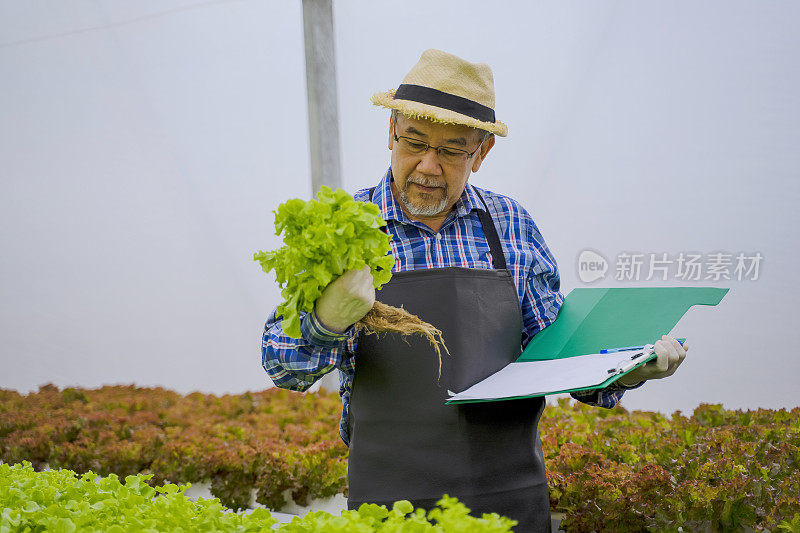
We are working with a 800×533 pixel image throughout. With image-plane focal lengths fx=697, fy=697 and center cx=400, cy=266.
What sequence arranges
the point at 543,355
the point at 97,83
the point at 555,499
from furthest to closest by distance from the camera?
1. the point at 97,83
2. the point at 555,499
3. the point at 543,355

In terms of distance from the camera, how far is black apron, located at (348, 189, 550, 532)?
1.81 meters

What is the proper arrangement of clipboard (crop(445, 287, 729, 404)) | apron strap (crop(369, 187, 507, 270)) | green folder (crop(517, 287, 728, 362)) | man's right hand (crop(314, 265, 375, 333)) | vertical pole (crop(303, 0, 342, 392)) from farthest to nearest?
vertical pole (crop(303, 0, 342, 392))
apron strap (crop(369, 187, 507, 270))
green folder (crop(517, 287, 728, 362))
clipboard (crop(445, 287, 729, 404))
man's right hand (crop(314, 265, 375, 333))

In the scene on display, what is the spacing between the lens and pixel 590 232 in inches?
167

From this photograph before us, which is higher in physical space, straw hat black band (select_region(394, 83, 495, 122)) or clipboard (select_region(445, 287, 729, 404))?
straw hat black band (select_region(394, 83, 495, 122))

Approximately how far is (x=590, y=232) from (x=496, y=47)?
1307mm

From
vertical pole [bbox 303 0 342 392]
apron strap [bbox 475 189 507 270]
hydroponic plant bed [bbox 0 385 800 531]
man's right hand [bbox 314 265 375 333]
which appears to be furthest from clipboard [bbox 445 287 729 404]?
vertical pole [bbox 303 0 342 392]

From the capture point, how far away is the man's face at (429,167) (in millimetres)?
1879

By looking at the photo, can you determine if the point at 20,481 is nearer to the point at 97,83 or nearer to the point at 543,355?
the point at 543,355

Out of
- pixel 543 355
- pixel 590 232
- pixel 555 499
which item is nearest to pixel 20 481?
pixel 543 355

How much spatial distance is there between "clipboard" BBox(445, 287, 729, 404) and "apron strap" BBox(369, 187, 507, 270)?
23cm

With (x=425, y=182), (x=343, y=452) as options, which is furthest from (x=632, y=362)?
(x=343, y=452)

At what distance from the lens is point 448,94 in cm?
189

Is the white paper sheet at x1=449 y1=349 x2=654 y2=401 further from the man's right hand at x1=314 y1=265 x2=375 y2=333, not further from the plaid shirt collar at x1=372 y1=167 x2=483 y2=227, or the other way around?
the plaid shirt collar at x1=372 y1=167 x2=483 y2=227

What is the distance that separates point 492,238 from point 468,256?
10 cm
